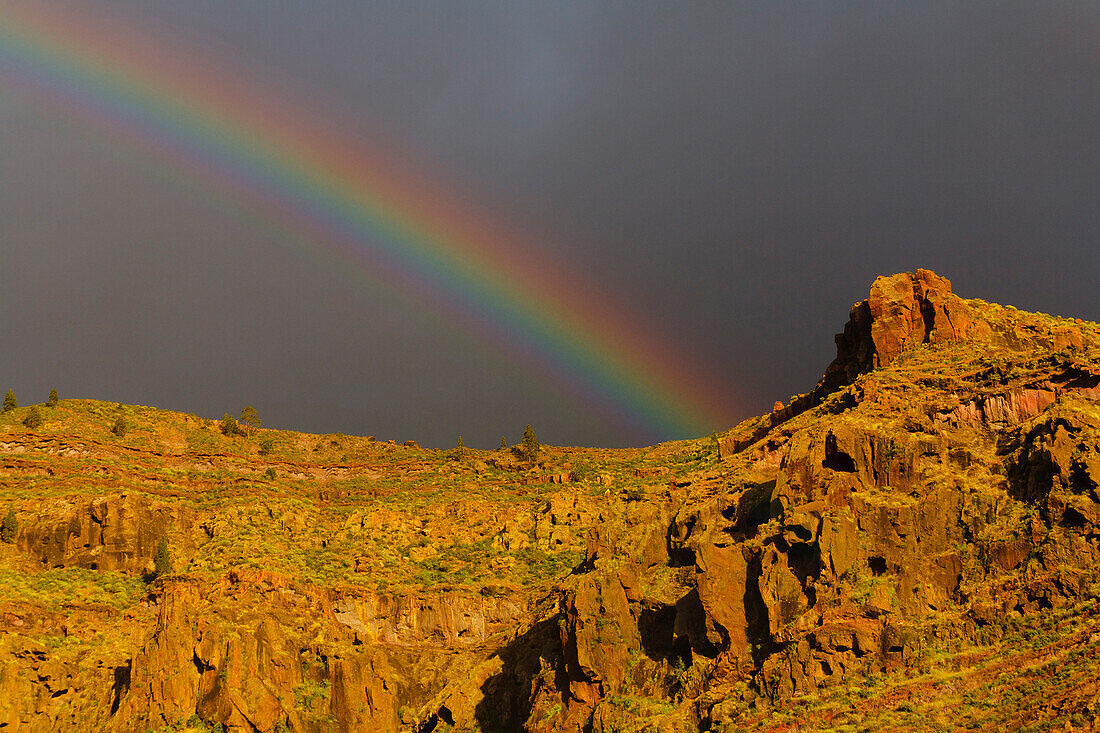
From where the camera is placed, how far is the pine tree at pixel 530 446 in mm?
123188

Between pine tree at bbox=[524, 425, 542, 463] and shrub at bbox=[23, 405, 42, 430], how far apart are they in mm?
56660

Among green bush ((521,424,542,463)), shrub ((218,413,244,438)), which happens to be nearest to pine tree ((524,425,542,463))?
green bush ((521,424,542,463))

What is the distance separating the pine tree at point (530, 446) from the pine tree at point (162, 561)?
50.8 m

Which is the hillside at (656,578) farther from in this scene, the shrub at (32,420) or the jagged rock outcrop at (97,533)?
the shrub at (32,420)

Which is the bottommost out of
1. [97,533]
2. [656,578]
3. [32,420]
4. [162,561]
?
[656,578]

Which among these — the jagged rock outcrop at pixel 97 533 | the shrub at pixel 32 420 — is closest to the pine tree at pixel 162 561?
the jagged rock outcrop at pixel 97 533

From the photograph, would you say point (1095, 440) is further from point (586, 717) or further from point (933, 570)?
point (586, 717)

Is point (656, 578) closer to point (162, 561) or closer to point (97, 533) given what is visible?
point (162, 561)

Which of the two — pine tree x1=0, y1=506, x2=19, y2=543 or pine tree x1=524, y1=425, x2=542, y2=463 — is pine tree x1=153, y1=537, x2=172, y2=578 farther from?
pine tree x1=524, y1=425, x2=542, y2=463

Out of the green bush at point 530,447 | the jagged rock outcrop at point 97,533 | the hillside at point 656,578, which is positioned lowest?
the hillside at point 656,578

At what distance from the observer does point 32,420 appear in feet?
372

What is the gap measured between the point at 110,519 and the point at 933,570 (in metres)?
67.3

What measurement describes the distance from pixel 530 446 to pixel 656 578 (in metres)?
76.1

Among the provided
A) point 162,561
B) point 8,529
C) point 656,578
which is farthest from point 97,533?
point 656,578
